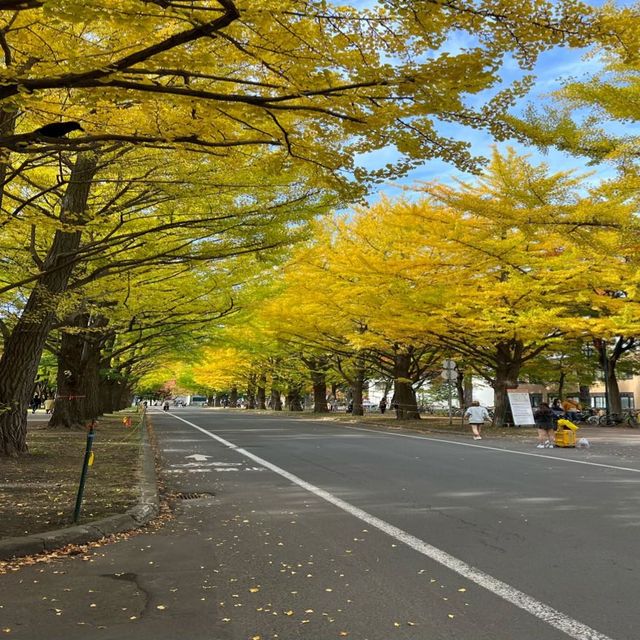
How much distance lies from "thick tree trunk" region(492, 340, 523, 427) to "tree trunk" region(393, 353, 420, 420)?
20.4 ft

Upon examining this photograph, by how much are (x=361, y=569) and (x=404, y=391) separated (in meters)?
26.1

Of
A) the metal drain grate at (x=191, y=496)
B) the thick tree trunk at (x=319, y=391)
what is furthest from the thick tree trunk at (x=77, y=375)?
the thick tree trunk at (x=319, y=391)

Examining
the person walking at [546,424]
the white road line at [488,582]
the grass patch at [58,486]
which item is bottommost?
the white road line at [488,582]

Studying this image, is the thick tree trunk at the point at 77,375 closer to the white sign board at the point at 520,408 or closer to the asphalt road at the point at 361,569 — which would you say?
the asphalt road at the point at 361,569

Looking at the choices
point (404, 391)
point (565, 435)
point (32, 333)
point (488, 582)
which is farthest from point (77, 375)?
point (488, 582)

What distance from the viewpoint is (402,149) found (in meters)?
5.98

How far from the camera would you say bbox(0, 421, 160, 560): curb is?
5.21 m

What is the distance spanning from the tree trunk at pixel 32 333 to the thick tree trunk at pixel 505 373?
17.4 m

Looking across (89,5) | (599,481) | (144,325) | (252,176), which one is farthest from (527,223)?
(144,325)

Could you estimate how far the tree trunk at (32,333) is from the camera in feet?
34.8

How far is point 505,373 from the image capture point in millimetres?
23703

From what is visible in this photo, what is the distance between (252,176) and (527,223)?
7145 millimetres

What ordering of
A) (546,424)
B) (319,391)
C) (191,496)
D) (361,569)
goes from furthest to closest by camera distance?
1. (319,391)
2. (546,424)
3. (191,496)
4. (361,569)

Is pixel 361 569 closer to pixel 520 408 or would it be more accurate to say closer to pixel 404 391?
pixel 520 408
